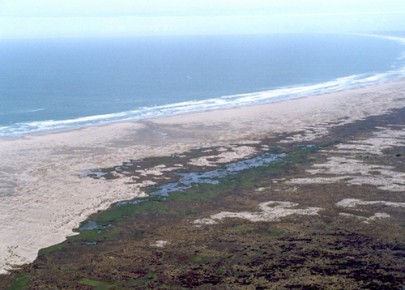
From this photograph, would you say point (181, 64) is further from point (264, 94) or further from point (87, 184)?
point (87, 184)

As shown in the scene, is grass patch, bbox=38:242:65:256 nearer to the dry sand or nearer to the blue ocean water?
the dry sand

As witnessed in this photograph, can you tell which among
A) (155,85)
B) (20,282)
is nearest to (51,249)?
(20,282)

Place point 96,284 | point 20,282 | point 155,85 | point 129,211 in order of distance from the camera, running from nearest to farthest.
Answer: point 96,284
point 20,282
point 129,211
point 155,85

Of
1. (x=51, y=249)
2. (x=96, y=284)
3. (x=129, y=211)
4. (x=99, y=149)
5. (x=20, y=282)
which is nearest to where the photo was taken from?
(x=96, y=284)

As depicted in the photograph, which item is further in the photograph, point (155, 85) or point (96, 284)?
point (155, 85)

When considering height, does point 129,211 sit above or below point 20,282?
below

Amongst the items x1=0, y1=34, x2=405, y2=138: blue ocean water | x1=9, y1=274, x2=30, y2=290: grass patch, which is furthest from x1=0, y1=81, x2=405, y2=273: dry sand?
x1=0, y1=34, x2=405, y2=138: blue ocean water

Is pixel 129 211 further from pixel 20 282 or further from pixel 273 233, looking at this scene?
pixel 20 282
